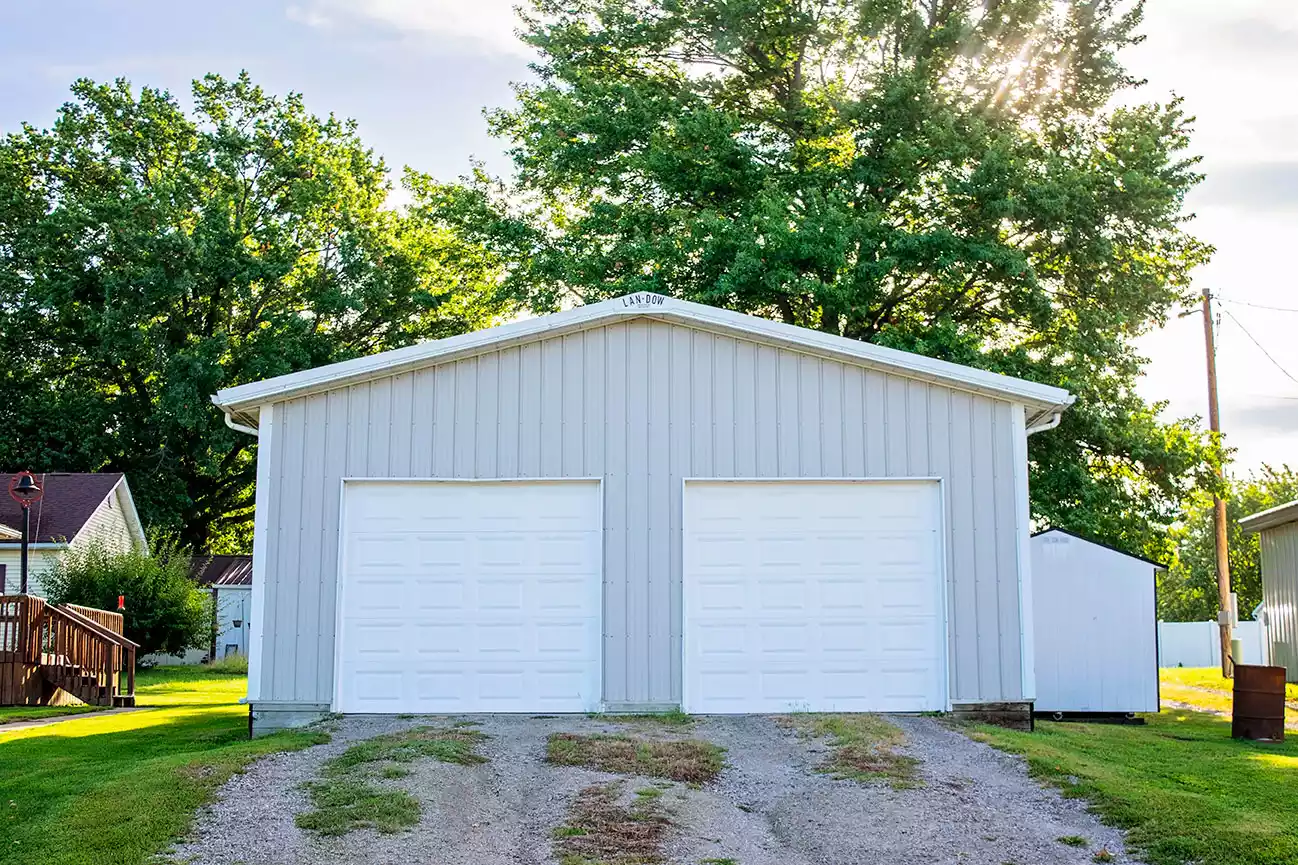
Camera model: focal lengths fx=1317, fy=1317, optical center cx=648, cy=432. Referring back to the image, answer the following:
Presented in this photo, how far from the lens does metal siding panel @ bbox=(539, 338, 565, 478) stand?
40.7 feet

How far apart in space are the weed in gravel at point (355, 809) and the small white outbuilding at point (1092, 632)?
863 cm

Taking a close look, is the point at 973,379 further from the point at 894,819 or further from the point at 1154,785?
the point at 894,819

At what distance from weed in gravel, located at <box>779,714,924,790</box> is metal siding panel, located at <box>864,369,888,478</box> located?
2.29 metres

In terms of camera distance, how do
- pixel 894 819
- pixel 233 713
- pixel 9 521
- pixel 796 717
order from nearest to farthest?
pixel 894 819 < pixel 796 717 < pixel 233 713 < pixel 9 521

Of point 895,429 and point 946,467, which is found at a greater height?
point 895,429

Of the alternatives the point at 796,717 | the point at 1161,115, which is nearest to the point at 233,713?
the point at 796,717

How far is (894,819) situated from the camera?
7.96 metres

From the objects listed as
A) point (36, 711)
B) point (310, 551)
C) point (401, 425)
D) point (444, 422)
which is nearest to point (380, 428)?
point (401, 425)

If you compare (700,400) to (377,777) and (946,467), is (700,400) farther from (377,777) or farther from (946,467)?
(377,777)

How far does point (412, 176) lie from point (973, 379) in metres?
25.1

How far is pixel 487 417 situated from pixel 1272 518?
15.0 m

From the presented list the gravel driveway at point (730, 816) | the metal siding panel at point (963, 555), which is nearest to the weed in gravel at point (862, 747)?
the gravel driveway at point (730, 816)

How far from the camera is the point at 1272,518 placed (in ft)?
70.9

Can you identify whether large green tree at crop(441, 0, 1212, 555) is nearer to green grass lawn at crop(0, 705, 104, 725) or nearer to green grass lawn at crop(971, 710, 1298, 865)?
green grass lawn at crop(971, 710, 1298, 865)
